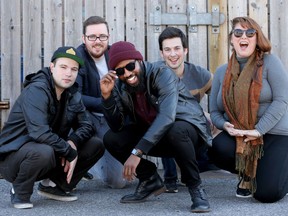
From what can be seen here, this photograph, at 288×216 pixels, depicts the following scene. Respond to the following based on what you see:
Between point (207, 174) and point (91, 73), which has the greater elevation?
point (91, 73)

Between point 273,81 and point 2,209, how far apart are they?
2306mm

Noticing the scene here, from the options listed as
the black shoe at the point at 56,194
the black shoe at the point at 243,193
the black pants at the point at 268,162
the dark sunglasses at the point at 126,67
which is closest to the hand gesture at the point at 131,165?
the dark sunglasses at the point at 126,67

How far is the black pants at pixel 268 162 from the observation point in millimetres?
5473

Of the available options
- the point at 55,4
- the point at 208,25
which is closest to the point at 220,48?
the point at 208,25

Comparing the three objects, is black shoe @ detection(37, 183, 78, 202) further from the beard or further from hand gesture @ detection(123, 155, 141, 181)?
the beard

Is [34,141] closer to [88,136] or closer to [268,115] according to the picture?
[88,136]

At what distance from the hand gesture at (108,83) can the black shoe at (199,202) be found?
3.16 ft

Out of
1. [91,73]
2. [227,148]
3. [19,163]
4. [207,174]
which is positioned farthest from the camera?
[207,174]

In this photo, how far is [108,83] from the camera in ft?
17.4

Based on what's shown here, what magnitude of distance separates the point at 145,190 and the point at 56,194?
74cm

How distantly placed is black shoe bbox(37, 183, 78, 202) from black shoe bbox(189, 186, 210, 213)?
107cm

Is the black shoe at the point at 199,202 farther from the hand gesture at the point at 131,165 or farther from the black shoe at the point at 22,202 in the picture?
the black shoe at the point at 22,202

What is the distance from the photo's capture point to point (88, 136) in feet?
18.9

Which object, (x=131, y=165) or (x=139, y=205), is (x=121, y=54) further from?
(x=139, y=205)
